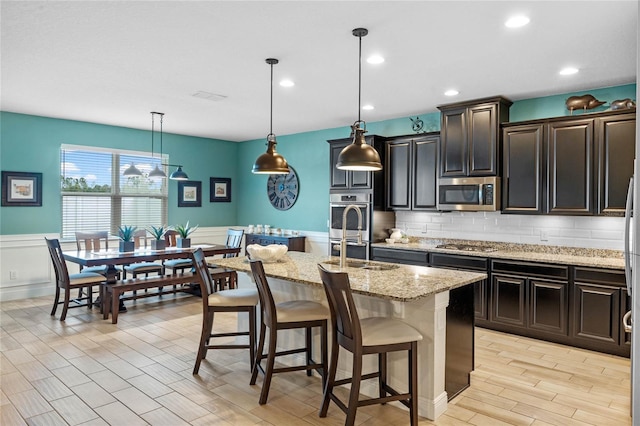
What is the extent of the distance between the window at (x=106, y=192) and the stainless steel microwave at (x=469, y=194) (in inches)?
193

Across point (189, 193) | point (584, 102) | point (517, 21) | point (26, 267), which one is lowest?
point (26, 267)

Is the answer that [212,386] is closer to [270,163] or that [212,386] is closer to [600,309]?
[270,163]

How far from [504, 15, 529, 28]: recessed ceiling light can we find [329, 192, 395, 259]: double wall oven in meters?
3.12

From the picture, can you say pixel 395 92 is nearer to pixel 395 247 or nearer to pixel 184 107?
pixel 395 247

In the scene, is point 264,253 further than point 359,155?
Yes

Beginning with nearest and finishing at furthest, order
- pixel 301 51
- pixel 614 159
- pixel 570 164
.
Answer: pixel 301 51, pixel 614 159, pixel 570 164

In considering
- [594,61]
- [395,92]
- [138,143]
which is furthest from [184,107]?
[594,61]

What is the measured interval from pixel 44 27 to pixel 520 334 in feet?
16.7

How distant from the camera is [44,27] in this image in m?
3.09

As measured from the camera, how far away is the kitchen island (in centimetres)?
273

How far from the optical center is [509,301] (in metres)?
4.57

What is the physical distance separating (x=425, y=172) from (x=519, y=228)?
133 cm

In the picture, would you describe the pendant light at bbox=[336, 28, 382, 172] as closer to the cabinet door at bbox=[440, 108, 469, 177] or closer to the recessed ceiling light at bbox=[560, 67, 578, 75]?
the recessed ceiling light at bbox=[560, 67, 578, 75]

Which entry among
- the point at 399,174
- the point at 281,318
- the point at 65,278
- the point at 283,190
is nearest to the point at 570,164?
the point at 399,174
